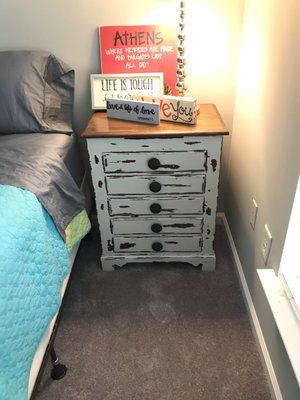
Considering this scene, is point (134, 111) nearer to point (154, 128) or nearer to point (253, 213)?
point (154, 128)

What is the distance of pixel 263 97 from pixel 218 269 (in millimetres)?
834

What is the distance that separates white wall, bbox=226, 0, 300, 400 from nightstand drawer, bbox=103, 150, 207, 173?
22 cm

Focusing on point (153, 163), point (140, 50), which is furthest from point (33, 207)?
point (140, 50)

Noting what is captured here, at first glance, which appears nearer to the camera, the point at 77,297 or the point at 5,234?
the point at 5,234

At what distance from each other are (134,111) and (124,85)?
24 centimetres

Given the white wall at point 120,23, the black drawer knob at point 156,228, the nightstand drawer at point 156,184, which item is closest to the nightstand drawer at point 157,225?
the black drawer knob at point 156,228

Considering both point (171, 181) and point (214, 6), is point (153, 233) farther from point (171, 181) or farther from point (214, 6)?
point (214, 6)

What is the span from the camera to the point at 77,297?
1.49 m

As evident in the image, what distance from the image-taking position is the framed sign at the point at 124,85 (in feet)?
4.89

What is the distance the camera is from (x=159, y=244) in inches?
60.4

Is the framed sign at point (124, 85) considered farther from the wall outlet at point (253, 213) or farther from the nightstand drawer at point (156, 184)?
the wall outlet at point (253, 213)

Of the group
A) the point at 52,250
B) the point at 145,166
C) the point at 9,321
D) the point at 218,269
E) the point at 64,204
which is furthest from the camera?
the point at 218,269

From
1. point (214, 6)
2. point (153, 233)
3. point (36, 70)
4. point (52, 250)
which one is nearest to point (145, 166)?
point (153, 233)

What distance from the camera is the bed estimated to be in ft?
2.77
